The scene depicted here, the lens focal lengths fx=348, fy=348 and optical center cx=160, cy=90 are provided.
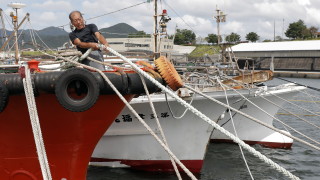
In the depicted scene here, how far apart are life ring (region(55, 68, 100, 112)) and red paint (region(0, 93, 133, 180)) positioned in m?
0.78

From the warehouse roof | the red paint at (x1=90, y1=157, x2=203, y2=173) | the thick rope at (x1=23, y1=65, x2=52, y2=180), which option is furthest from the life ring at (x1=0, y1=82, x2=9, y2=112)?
the warehouse roof

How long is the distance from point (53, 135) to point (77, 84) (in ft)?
4.52

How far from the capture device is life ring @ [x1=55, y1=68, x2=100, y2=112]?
4.91 meters

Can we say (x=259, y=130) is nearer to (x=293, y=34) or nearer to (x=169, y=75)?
(x=169, y=75)

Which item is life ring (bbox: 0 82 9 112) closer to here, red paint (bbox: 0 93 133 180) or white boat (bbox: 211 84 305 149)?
red paint (bbox: 0 93 133 180)

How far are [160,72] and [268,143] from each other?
9829 millimetres

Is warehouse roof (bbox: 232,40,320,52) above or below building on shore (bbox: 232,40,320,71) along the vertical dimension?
above

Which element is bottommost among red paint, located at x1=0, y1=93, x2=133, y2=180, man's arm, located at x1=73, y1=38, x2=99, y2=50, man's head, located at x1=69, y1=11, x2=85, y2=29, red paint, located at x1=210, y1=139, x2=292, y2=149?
red paint, located at x1=210, y1=139, x2=292, y2=149

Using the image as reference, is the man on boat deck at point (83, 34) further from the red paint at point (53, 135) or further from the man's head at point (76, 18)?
the red paint at point (53, 135)

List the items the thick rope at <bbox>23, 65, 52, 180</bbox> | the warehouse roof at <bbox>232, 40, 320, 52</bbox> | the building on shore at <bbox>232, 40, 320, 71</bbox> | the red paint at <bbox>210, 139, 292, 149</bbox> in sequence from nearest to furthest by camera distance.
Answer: the thick rope at <bbox>23, 65, 52, 180</bbox> < the red paint at <bbox>210, 139, 292, 149</bbox> < the building on shore at <bbox>232, 40, 320, 71</bbox> < the warehouse roof at <bbox>232, 40, 320, 52</bbox>

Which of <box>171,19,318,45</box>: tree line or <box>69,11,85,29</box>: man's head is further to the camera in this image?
<box>171,19,318,45</box>: tree line

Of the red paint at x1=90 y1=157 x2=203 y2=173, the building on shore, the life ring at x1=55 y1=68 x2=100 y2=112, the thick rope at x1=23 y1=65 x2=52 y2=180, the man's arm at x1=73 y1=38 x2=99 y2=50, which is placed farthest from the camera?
the building on shore

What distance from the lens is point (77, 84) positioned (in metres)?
5.09

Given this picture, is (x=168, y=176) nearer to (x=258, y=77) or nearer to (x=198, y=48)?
(x=258, y=77)
